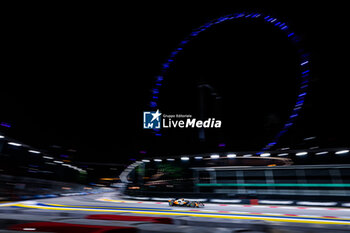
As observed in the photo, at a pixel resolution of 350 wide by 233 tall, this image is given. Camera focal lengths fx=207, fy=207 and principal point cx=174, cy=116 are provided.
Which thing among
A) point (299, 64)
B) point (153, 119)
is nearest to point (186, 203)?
point (153, 119)

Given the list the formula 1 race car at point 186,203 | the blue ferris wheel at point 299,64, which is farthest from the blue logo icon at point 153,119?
the formula 1 race car at point 186,203

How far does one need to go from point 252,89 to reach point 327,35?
9.14m

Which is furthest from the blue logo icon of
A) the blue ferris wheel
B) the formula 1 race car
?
the formula 1 race car

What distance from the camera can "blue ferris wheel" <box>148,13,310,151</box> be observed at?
56.7 feet

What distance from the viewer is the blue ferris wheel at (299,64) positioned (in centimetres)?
1730

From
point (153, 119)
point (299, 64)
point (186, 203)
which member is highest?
point (299, 64)

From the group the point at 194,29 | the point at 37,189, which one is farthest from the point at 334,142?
the point at 37,189

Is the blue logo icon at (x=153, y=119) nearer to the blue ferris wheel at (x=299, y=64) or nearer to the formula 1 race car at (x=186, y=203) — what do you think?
the blue ferris wheel at (x=299, y=64)

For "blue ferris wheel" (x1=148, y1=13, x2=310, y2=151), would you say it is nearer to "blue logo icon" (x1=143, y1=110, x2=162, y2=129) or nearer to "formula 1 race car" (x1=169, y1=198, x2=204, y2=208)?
"blue logo icon" (x1=143, y1=110, x2=162, y2=129)

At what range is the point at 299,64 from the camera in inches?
750

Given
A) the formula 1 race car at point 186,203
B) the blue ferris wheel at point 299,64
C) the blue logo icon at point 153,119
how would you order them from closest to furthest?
the formula 1 race car at point 186,203 < the blue ferris wheel at point 299,64 < the blue logo icon at point 153,119

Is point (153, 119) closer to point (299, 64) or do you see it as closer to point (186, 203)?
point (186, 203)

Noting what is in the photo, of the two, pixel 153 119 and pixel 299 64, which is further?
pixel 153 119

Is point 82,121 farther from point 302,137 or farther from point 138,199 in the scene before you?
point 302,137
